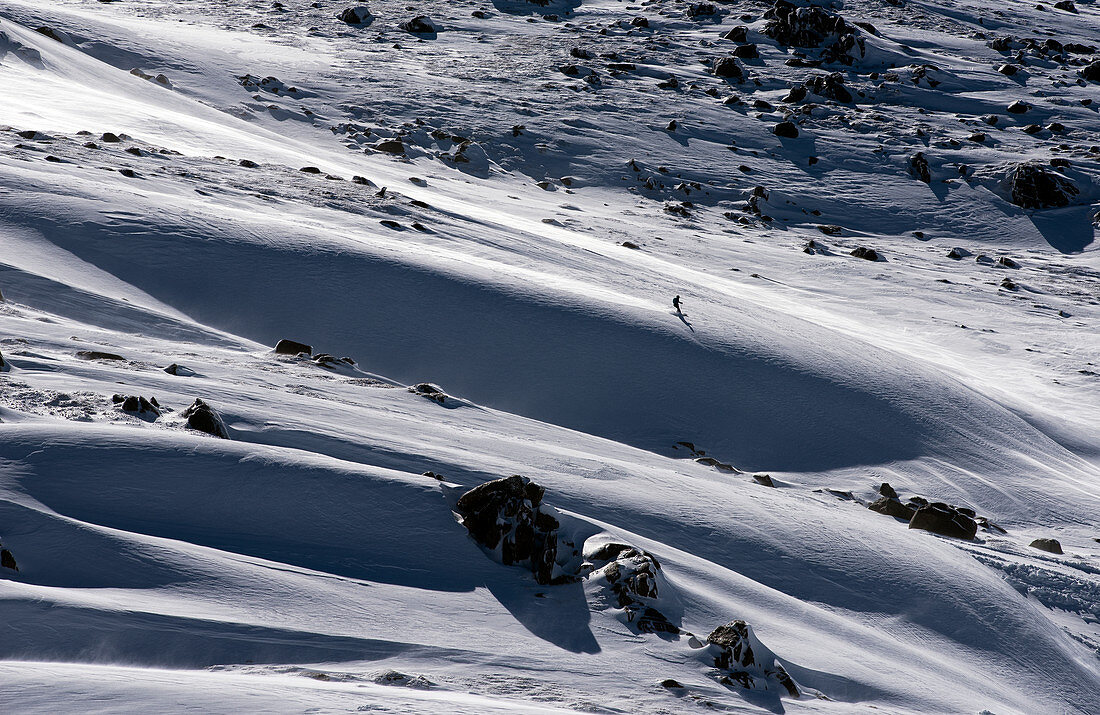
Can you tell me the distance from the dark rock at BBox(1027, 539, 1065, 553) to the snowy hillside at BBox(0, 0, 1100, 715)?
0.02 meters

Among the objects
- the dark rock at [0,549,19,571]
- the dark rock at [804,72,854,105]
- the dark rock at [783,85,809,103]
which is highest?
the dark rock at [804,72,854,105]

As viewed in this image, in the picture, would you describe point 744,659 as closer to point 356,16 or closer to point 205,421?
point 205,421

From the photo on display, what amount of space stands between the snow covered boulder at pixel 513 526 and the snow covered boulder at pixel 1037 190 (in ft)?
35.6

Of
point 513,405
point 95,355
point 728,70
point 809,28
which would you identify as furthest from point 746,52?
point 95,355

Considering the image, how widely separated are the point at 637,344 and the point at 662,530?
2.22 metres

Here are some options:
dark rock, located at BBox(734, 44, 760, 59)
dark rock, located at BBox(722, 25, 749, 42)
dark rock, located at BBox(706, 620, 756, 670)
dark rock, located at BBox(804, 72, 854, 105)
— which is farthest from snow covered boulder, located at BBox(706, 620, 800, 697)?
dark rock, located at BBox(722, 25, 749, 42)

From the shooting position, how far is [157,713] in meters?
1.84

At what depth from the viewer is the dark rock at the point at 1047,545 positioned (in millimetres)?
4336

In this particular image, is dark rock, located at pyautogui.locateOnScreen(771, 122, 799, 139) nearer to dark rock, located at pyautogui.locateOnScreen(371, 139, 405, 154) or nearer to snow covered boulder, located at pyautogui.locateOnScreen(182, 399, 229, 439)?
dark rock, located at pyautogui.locateOnScreen(371, 139, 405, 154)

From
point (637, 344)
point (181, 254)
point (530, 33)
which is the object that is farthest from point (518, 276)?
point (530, 33)

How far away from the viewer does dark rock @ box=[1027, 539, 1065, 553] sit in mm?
4336

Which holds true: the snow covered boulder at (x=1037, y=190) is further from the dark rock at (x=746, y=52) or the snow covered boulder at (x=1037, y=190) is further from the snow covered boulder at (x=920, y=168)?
the dark rock at (x=746, y=52)

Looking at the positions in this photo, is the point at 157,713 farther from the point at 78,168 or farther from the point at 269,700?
the point at 78,168

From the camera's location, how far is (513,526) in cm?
297
